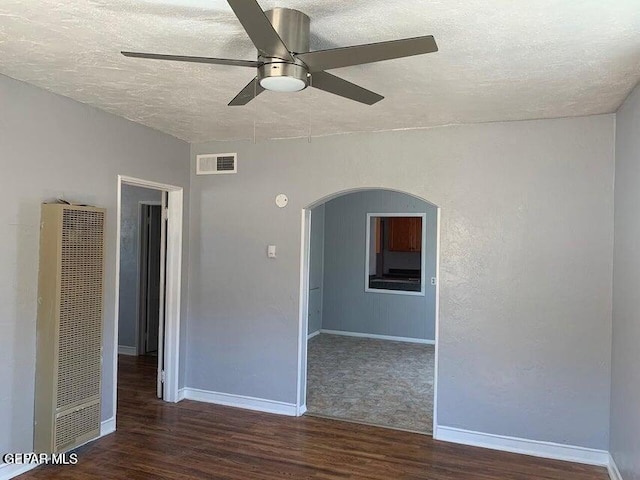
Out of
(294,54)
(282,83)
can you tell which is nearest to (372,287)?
(282,83)

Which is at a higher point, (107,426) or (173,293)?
(173,293)

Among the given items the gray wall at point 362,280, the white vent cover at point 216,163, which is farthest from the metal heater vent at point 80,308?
the gray wall at point 362,280

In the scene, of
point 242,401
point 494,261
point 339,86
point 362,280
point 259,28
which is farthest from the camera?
point 362,280

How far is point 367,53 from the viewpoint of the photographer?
1.77 metres

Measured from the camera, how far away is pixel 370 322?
7.68 metres

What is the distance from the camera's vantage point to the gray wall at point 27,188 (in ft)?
9.46

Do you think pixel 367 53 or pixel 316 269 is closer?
pixel 367 53

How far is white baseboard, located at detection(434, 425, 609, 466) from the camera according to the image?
335 cm

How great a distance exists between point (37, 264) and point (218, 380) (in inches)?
80.2

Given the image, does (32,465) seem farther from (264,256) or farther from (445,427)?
(445,427)

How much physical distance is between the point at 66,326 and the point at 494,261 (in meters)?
3.07

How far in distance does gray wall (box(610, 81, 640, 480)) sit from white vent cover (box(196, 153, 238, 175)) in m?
3.11

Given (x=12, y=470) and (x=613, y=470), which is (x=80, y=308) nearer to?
(x=12, y=470)

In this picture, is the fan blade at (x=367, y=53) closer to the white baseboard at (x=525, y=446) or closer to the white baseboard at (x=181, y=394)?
the white baseboard at (x=525, y=446)
